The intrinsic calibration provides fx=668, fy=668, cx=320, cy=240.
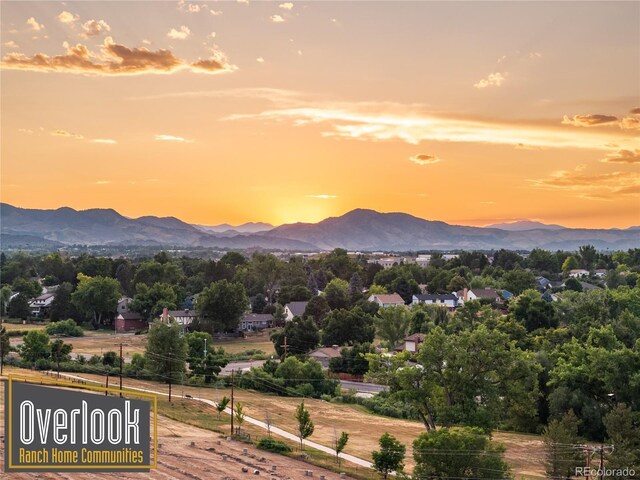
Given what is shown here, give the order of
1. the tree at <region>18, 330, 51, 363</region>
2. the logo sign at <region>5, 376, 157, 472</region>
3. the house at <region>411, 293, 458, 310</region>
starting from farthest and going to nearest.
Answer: the house at <region>411, 293, 458, 310</region> → the tree at <region>18, 330, 51, 363</region> → the logo sign at <region>5, 376, 157, 472</region>

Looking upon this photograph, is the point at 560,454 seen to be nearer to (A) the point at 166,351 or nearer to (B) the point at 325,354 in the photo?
(A) the point at 166,351

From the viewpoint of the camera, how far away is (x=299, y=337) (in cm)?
8194

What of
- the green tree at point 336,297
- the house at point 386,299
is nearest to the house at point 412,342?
the green tree at point 336,297

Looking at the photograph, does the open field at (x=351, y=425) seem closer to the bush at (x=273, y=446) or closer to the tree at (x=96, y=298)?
the bush at (x=273, y=446)

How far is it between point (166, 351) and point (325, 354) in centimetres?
2078

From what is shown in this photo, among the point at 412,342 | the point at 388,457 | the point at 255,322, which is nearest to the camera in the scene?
the point at 388,457

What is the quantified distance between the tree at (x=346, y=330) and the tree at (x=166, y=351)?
24273 mm

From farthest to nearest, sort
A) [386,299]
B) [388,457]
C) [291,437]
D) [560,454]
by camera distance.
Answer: [386,299] → [291,437] → [388,457] → [560,454]

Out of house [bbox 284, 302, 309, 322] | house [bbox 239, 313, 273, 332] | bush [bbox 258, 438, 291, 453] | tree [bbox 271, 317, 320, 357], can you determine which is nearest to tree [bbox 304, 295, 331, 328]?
house [bbox 284, 302, 309, 322]

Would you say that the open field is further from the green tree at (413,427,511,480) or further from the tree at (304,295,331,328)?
the tree at (304,295,331,328)

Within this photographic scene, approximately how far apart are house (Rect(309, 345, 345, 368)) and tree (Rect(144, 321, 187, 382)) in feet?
57.7

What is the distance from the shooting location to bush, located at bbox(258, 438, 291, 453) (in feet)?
134

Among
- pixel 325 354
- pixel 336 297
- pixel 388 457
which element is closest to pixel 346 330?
pixel 325 354

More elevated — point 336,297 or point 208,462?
point 336,297
